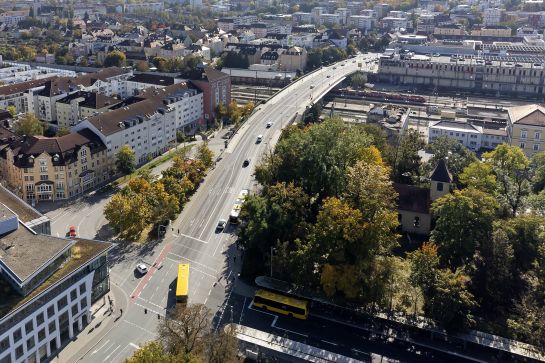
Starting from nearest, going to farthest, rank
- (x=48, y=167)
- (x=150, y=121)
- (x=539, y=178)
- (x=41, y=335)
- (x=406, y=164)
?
(x=41, y=335) → (x=539, y=178) → (x=48, y=167) → (x=406, y=164) → (x=150, y=121)

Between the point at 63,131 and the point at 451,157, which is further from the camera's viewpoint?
the point at 63,131

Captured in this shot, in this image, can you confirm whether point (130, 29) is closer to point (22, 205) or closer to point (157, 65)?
point (157, 65)

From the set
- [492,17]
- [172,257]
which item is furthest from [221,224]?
[492,17]

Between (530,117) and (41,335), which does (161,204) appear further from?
(530,117)

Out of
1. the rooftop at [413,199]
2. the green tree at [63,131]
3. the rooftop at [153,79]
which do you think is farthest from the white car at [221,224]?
the rooftop at [153,79]

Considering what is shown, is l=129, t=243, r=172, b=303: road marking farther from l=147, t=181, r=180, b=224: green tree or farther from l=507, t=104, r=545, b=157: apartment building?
l=507, t=104, r=545, b=157: apartment building

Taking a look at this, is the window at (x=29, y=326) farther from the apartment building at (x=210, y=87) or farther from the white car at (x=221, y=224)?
the apartment building at (x=210, y=87)

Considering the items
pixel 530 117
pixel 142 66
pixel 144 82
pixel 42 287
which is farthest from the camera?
pixel 142 66

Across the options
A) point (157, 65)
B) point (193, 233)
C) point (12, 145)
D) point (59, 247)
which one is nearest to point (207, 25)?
point (157, 65)

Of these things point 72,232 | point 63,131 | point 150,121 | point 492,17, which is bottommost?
point 72,232
